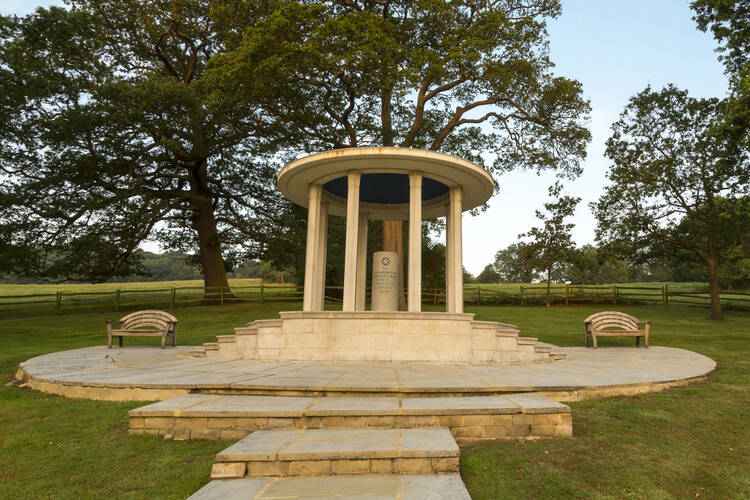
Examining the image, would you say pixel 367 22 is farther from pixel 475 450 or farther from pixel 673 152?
pixel 673 152

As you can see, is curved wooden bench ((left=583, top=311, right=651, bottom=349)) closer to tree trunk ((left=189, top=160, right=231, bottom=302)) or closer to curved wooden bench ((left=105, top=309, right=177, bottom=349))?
curved wooden bench ((left=105, top=309, right=177, bottom=349))

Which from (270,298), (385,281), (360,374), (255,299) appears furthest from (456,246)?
(270,298)

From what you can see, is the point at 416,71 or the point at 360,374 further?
the point at 416,71

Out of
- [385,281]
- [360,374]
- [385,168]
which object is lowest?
[360,374]

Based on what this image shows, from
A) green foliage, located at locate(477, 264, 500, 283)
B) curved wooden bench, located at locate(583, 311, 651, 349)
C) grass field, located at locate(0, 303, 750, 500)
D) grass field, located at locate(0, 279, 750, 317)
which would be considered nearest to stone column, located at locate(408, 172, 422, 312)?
grass field, located at locate(0, 303, 750, 500)

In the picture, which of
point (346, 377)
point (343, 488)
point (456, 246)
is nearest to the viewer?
point (343, 488)

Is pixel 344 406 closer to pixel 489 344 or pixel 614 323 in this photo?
pixel 489 344

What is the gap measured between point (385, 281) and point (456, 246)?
2549 mm

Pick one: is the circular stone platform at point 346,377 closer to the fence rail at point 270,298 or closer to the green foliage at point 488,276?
the fence rail at point 270,298

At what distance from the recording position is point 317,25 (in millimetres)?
18219

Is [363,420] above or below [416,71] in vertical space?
below

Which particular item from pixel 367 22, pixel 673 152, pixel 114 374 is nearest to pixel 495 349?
pixel 114 374

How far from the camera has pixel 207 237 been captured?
2725 centimetres

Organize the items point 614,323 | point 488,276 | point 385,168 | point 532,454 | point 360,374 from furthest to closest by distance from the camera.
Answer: point 488,276
point 614,323
point 385,168
point 360,374
point 532,454
